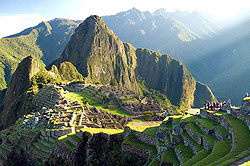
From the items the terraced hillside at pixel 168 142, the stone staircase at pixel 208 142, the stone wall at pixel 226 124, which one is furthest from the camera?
the stone wall at pixel 226 124

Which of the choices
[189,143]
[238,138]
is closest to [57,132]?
[189,143]

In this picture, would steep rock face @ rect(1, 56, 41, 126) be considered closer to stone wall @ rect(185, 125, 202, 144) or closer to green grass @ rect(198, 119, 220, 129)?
stone wall @ rect(185, 125, 202, 144)

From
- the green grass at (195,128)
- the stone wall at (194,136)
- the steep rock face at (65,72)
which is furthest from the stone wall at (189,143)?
the steep rock face at (65,72)

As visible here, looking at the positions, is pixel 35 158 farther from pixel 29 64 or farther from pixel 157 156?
pixel 29 64

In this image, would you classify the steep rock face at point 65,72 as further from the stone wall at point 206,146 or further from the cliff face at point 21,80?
the stone wall at point 206,146

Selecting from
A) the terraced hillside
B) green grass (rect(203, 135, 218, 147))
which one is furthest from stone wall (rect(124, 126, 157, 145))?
green grass (rect(203, 135, 218, 147))

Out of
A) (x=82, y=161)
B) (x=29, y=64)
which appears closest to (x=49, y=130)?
(x=82, y=161)
